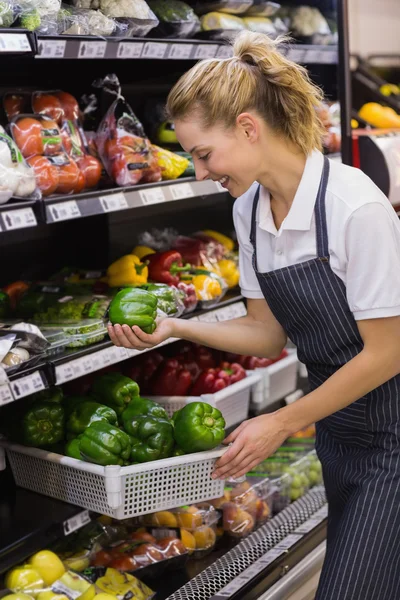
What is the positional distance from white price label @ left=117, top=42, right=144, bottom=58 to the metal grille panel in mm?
1638

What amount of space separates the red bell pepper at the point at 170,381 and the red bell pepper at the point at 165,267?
31 cm

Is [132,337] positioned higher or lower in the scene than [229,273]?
higher

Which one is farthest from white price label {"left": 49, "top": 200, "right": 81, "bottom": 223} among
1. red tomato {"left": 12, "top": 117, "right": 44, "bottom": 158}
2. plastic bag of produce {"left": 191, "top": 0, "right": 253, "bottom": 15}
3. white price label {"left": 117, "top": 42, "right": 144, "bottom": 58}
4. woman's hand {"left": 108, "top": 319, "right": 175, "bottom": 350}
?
plastic bag of produce {"left": 191, "top": 0, "right": 253, "bottom": 15}

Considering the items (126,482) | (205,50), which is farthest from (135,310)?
(205,50)

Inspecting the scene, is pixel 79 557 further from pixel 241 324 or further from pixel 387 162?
pixel 387 162

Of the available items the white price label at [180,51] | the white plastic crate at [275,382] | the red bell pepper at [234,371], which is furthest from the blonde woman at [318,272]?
the white plastic crate at [275,382]

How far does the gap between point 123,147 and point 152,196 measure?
0.22 meters

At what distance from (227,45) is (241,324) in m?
1.09

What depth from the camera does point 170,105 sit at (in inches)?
77.6

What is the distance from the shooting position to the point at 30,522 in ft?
7.74

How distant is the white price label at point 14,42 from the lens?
1999 mm

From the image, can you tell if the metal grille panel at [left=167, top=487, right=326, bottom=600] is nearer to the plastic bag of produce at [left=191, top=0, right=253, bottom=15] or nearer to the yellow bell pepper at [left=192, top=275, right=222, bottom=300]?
the yellow bell pepper at [left=192, top=275, right=222, bottom=300]

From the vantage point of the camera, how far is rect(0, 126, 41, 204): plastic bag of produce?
2219 millimetres

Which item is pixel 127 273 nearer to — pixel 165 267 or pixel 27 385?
pixel 165 267
